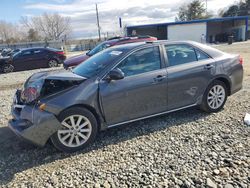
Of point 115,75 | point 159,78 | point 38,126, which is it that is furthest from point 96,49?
point 38,126

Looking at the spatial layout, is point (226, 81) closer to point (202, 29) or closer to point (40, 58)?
point (40, 58)

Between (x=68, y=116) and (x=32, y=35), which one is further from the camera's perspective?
(x=32, y=35)

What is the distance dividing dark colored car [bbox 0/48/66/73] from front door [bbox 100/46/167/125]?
1187 cm

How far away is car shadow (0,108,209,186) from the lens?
3.29m

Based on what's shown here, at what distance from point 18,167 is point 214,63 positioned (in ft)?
12.6

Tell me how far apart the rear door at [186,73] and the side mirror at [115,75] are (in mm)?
958

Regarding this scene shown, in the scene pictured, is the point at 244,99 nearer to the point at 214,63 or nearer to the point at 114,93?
the point at 214,63

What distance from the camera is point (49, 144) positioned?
12.5 feet

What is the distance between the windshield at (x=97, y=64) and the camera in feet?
12.6

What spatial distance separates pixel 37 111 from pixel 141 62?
187 cm

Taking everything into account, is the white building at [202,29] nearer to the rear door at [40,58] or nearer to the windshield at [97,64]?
the rear door at [40,58]

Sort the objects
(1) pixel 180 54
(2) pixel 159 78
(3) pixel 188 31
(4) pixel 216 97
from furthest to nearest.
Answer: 1. (3) pixel 188 31
2. (4) pixel 216 97
3. (1) pixel 180 54
4. (2) pixel 159 78

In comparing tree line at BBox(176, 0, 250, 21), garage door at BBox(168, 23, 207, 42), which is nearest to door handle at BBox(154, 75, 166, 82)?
garage door at BBox(168, 23, 207, 42)

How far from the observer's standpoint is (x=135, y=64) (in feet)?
13.0
